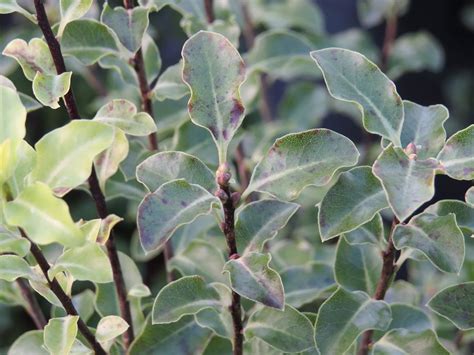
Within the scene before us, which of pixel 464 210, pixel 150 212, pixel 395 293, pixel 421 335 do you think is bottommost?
pixel 395 293

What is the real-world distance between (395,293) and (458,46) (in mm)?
1988

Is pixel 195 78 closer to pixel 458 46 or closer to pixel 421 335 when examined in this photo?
pixel 421 335

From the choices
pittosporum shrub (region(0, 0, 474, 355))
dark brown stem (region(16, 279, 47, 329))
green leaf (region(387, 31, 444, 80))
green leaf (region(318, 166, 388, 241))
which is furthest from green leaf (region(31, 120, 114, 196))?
green leaf (region(387, 31, 444, 80))

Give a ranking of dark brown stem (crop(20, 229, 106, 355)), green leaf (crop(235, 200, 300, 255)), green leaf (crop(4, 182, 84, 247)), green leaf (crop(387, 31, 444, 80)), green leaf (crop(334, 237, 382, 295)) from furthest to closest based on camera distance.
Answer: green leaf (crop(387, 31, 444, 80)), green leaf (crop(334, 237, 382, 295)), green leaf (crop(235, 200, 300, 255)), dark brown stem (crop(20, 229, 106, 355)), green leaf (crop(4, 182, 84, 247))

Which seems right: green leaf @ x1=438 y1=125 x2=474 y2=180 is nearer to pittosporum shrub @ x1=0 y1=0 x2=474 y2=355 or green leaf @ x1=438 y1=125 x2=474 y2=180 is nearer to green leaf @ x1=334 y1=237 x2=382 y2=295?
pittosporum shrub @ x1=0 y1=0 x2=474 y2=355

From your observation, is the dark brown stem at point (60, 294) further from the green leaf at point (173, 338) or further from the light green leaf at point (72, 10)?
the light green leaf at point (72, 10)

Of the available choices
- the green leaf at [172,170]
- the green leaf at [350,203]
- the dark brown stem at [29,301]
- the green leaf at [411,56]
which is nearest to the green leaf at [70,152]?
the green leaf at [172,170]

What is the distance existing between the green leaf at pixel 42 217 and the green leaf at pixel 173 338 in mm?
293

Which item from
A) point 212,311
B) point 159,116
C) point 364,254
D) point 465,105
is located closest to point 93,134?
point 212,311

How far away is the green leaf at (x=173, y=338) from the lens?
838mm

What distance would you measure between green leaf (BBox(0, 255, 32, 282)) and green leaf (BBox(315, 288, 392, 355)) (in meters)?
0.29

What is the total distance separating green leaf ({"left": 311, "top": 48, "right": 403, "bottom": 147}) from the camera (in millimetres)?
730

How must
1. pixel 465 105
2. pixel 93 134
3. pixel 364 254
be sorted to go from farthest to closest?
pixel 465 105 → pixel 364 254 → pixel 93 134

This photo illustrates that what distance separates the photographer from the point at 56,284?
0.71 metres
